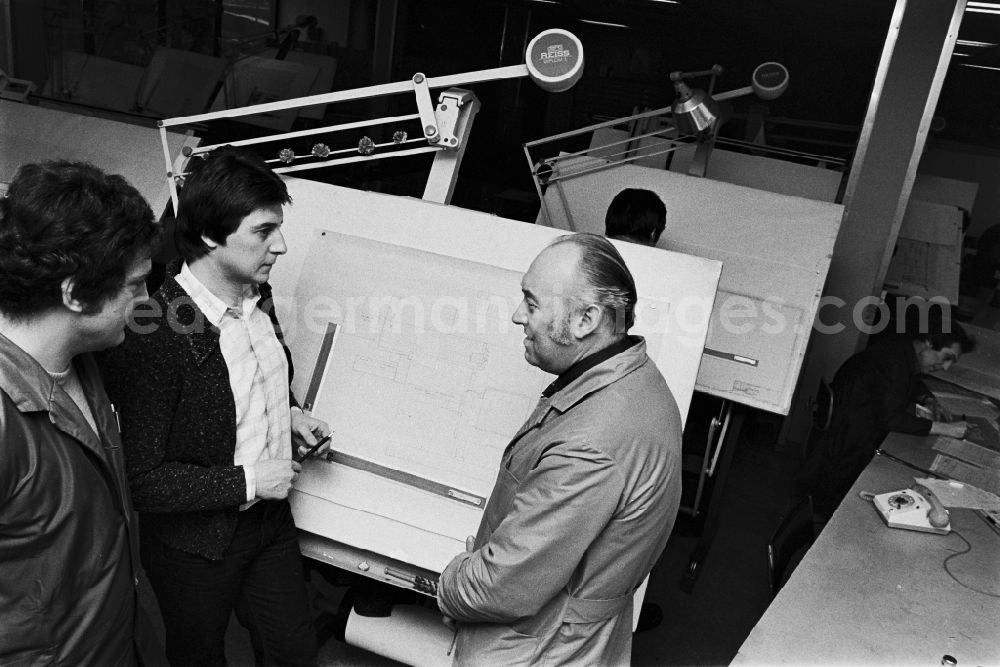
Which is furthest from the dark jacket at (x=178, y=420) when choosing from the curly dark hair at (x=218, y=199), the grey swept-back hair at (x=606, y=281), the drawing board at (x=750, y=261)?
the drawing board at (x=750, y=261)

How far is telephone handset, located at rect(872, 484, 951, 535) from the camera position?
211cm

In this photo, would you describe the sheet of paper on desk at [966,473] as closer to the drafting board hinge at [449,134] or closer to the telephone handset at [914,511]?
the telephone handset at [914,511]

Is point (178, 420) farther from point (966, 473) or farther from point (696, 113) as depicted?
point (966, 473)

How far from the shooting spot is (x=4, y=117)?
2.92 meters

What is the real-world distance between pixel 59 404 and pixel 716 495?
241 centimetres

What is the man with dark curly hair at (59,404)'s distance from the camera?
973 millimetres

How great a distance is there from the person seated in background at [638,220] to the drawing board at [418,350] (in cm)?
82

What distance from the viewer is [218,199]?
1419mm

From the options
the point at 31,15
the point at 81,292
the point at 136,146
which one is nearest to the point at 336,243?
the point at 81,292

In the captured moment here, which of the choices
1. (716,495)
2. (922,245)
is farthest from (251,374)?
(922,245)

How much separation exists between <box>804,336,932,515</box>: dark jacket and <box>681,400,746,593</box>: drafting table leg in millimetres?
444

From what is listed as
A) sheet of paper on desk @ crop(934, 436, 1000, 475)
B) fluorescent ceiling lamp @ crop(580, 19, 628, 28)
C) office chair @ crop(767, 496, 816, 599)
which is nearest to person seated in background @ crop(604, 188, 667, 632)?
office chair @ crop(767, 496, 816, 599)

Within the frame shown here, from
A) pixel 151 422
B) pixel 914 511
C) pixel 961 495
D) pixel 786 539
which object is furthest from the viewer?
pixel 961 495

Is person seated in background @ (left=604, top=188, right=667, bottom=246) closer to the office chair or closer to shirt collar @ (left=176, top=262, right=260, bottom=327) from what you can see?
the office chair
